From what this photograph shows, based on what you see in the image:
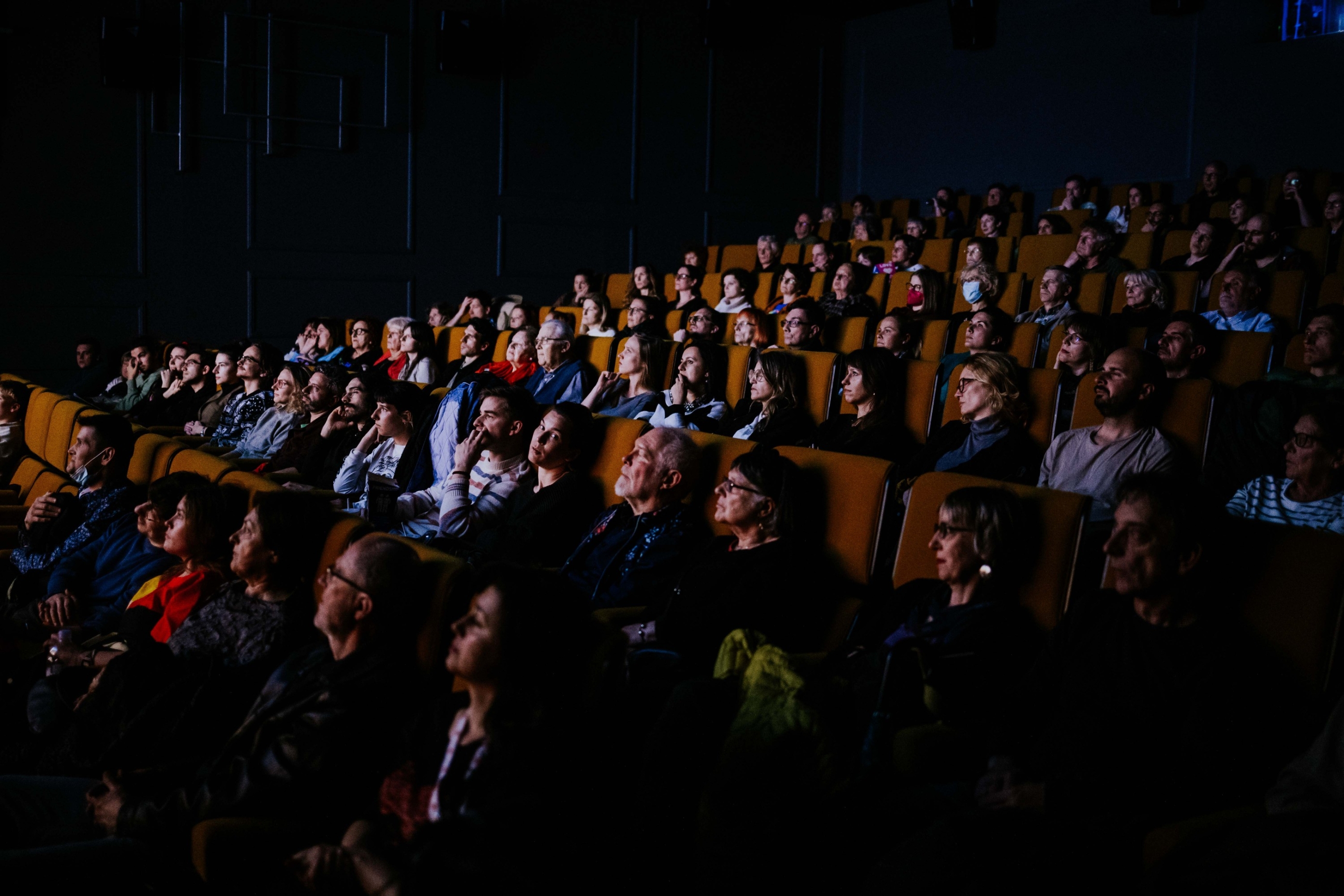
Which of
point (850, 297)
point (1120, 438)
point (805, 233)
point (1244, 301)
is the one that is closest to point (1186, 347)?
point (1120, 438)

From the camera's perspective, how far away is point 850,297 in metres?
5.10

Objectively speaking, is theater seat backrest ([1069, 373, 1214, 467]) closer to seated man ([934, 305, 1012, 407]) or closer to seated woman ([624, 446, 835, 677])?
seated woman ([624, 446, 835, 677])

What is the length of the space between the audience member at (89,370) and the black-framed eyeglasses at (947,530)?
18.1 ft

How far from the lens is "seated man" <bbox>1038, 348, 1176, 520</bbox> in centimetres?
239

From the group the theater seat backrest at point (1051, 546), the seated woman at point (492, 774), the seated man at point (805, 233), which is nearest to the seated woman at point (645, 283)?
the seated man at point (805, 233)

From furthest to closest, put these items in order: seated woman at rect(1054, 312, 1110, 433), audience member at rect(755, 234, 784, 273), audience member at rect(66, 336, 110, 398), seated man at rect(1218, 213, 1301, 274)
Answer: audience member at rect(755, 234, 784, 273), audience member at rect(66, 336, 110, 398), seated man at rect(1218, 213, 1301, 274), seated woman at rect(1054, 312, 1110, 433)

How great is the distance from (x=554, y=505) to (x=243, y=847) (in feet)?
4.09

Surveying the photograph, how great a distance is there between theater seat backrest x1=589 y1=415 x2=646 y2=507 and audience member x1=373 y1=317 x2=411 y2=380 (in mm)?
2557

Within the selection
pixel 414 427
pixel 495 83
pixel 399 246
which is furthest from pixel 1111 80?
pixel 414 427

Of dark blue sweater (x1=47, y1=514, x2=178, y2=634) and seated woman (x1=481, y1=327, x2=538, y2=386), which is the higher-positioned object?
seated woman (x1=481, y1=327, x2=538, y2=386)

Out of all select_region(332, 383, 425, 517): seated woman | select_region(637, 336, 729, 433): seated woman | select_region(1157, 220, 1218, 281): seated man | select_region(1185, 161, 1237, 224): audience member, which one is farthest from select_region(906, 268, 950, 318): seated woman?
select_region(332, 383, 425, 517): seated woman

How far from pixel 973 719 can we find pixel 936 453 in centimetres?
137

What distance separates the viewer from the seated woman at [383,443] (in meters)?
3.22

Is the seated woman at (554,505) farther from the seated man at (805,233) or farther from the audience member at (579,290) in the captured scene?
the seated man at (805,233)
